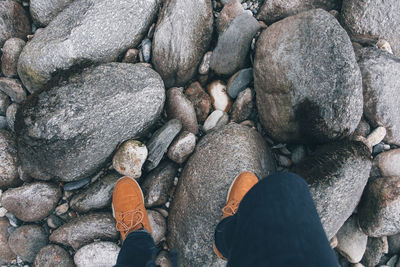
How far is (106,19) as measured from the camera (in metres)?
2.94

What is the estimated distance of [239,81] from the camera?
128 inches

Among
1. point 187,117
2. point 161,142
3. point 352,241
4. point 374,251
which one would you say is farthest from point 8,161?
→ point 374,251

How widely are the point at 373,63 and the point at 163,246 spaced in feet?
9.87

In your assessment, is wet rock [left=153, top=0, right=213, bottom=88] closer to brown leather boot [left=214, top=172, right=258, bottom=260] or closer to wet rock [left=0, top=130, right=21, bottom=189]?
brown leather boot [left=214, top=172, right=258, bottom=260]

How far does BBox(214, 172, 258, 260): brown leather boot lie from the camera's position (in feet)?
8.73

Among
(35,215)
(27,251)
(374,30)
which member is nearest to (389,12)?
(374,30)

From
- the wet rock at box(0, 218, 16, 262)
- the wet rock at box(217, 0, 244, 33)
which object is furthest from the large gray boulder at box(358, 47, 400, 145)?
the wet rock at box(0, 218, 16, 262)

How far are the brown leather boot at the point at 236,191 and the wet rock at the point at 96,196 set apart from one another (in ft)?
4.08

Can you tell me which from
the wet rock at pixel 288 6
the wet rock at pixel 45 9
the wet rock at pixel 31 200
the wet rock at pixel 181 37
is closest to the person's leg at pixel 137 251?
the wet rock at pixel 31 200

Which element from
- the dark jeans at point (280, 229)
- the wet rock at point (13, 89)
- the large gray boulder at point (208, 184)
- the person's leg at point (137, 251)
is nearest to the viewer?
the dark jeans at point (280, 229)

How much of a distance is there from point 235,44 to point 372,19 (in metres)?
Answer: 1.50

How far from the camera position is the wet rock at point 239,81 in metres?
3.23

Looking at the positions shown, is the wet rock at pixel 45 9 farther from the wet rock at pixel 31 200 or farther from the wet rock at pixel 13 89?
the wet rock at pixel 31 200

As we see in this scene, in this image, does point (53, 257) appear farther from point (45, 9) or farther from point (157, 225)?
point (45, 9)
